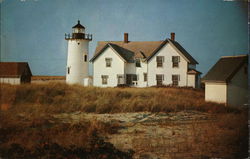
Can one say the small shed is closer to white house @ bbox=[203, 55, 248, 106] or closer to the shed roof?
the shed roof

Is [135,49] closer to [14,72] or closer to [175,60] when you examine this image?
[175,60]

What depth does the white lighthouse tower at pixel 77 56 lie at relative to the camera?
586cm

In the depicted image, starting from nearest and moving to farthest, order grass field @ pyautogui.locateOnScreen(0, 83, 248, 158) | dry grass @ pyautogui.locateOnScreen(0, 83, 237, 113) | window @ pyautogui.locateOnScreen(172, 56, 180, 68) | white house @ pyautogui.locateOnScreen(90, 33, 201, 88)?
grass field @ pyautogui.locateOnScreen(0, 83, 248, 158) < dry grass @ pyautogui.locateOnScreen(0, 83, 237, 113) < white house @ pyautogui.locateOnScreen(90, 33, 201, 88) < window @ pyautogui.locateOnScreen(172, 56, 180, 68)

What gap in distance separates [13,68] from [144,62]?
593cm

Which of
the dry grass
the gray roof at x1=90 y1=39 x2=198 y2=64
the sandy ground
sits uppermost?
the gray roof at x1=90 y1=39 x2=198 y2=64

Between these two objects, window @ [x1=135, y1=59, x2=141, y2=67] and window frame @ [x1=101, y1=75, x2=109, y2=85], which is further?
window @ [x1=135, y1=59, x2=141, y2=67]

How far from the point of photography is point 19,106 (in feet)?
16.5

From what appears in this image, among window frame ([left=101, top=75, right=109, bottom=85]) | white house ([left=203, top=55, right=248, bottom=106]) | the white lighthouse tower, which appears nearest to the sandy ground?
white house ([left=203, top=55, right=248, bottom=106])

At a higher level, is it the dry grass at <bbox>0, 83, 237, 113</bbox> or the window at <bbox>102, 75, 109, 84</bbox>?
the window at <bbox>102, 75, 109, 84</bbox>

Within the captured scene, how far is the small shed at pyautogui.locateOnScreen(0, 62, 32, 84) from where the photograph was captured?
511 centimetres

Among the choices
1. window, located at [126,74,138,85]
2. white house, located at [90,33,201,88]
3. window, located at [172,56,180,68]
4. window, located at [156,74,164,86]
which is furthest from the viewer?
window, located at [172,56,180,68]

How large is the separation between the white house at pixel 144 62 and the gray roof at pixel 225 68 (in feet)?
9.53

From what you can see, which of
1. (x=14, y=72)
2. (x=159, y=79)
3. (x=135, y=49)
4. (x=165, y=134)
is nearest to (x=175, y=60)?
(x=159, y=79)

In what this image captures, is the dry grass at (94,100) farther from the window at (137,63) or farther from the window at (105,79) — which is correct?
the window at (137,63)
